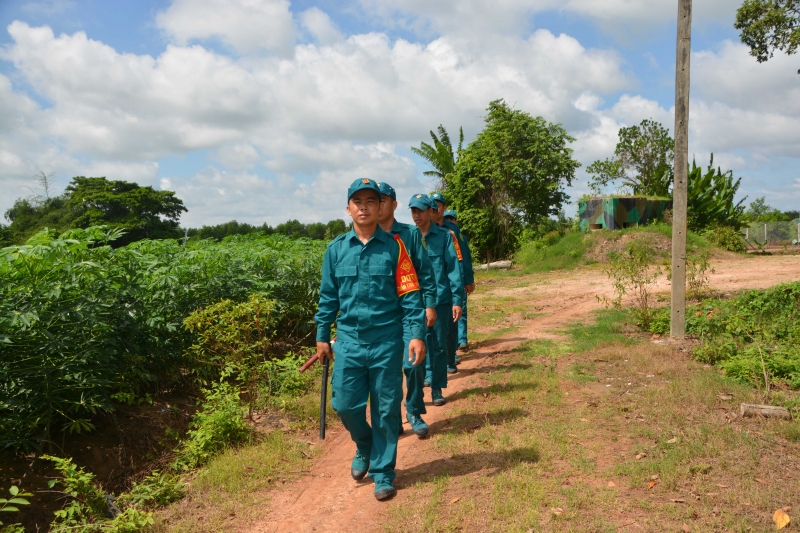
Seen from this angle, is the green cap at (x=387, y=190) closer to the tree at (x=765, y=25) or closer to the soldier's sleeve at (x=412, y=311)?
the soldier's sleeve at (x=412, y=311)

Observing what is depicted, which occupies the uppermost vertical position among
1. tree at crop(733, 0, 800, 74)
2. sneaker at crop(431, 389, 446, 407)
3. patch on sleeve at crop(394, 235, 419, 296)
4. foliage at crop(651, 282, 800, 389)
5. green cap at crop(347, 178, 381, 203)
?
tree at crop(733, 0, 800, 74)

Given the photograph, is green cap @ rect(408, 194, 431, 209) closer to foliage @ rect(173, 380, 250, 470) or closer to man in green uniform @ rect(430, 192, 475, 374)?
man in green uniform @ rect(430, 192, 475, 374)

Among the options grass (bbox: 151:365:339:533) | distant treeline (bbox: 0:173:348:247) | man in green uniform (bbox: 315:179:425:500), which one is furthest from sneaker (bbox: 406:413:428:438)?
distant treeline (bbox: 0:173:348:247)

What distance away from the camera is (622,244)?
20.9 metres

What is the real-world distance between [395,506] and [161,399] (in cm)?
384

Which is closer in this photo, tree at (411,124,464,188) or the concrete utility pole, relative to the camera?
the concrete utility pole

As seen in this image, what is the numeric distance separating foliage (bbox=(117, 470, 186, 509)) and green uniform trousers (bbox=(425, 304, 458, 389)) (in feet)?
7.94

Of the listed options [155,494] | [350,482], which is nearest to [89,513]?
[155,494]

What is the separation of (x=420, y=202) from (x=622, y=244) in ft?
55.0

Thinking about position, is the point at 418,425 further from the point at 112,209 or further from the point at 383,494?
the point at 112,209

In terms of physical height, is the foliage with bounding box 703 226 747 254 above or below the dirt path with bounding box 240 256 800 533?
above

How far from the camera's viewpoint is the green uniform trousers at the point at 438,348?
5777mm

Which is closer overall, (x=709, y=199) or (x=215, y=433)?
(x=215, y=433)

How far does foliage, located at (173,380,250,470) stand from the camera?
521cm
